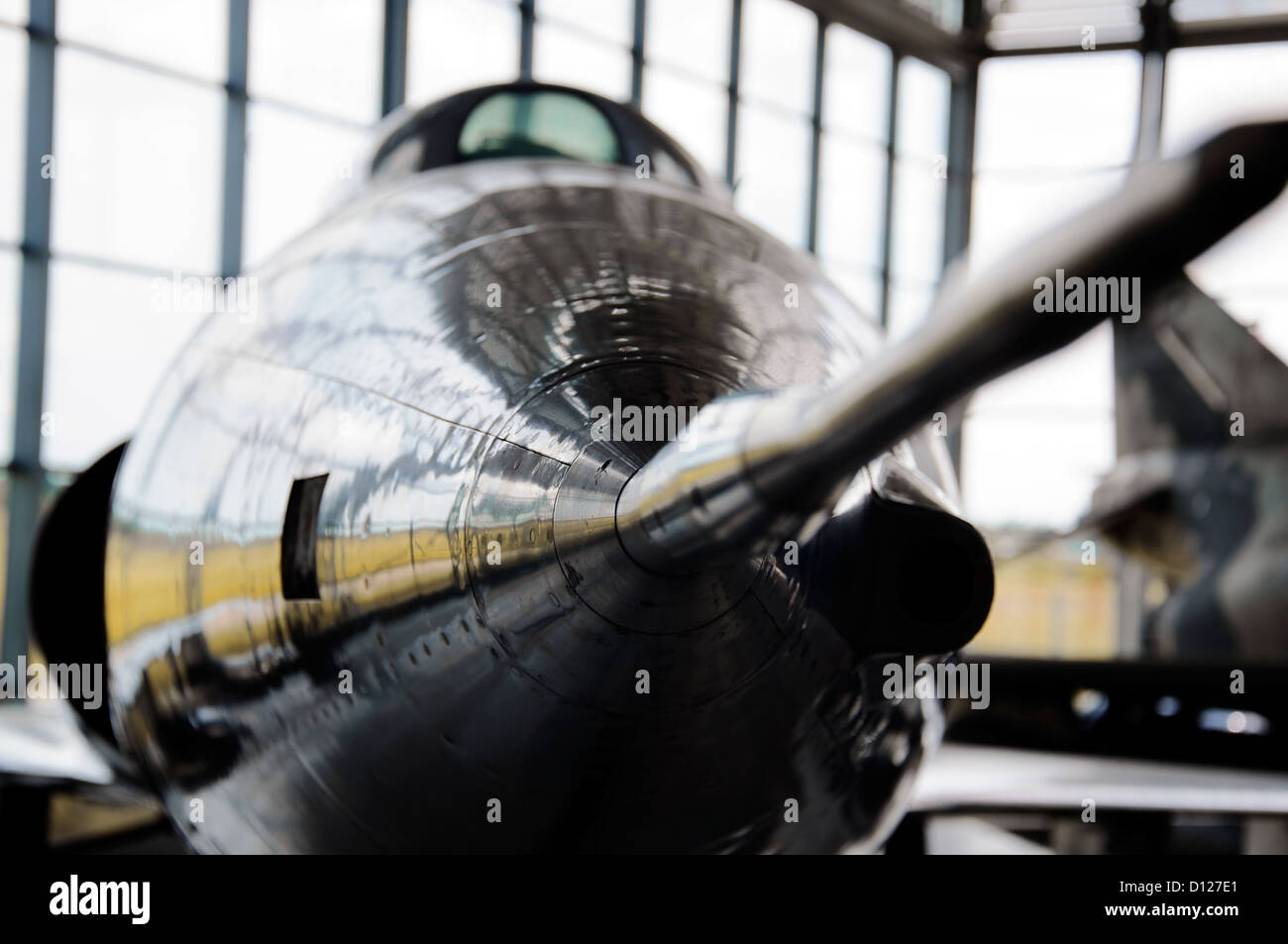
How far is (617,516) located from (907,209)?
59.7 ft

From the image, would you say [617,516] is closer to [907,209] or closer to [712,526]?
[712,526]

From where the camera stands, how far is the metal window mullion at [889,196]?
59.9 feet

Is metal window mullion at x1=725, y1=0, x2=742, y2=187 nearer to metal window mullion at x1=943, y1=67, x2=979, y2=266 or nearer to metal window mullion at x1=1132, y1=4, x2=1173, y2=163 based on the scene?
metal window mullion at x1=943, y1=67, x2=979, y2=266

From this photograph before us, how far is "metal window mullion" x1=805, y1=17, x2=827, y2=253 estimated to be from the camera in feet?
56.6

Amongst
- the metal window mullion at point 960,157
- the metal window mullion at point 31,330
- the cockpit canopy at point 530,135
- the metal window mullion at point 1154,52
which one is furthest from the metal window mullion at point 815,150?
the cockpit canopy at point 530,135

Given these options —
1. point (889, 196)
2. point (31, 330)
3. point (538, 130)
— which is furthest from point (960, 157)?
point (538, 130)

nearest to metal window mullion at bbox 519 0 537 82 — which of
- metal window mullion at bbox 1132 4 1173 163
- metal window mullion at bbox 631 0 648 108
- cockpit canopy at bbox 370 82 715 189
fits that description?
metal window mullion at bbox 631 0 648 108

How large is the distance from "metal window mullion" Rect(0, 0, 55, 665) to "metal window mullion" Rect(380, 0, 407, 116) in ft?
10.8

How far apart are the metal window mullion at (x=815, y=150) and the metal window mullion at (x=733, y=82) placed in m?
1.50

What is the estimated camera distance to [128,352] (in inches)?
436

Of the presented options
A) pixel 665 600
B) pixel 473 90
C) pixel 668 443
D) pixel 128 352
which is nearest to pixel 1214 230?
pixel 668 443

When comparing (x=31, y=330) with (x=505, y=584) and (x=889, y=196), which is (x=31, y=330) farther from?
(x=889, y=196)

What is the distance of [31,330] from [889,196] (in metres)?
12.2

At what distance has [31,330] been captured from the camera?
416 inches
